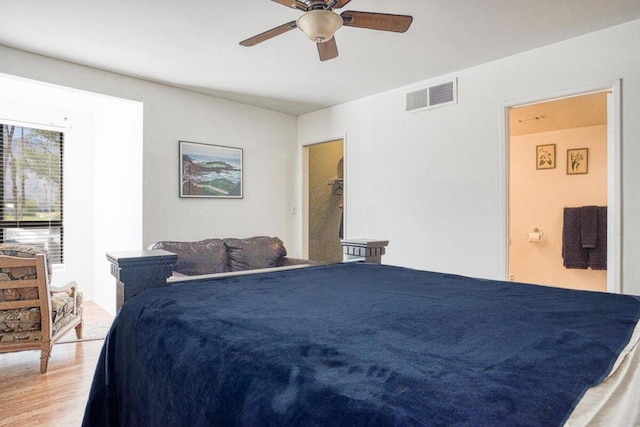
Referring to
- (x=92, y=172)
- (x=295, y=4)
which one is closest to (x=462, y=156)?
(x=295, y=4)

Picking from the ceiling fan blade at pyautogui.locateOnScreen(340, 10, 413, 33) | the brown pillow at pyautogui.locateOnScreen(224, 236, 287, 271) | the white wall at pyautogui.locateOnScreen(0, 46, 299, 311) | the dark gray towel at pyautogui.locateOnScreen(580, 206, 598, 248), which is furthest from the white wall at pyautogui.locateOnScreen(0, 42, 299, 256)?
the dark gray towel at pyautogui.locateOnScreen(580, 206, 598, 248)

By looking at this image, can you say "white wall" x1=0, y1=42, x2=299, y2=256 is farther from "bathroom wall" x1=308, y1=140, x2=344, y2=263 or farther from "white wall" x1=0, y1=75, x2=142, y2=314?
"bathroom wall" x1=308, y1=140, x2=344, y2=263

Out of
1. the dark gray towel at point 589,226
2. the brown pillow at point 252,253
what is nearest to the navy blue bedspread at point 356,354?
the brown pillow at point 252,253

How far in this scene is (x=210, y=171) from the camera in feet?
14.9

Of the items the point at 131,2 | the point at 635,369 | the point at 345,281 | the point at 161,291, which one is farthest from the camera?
the point at 131,2

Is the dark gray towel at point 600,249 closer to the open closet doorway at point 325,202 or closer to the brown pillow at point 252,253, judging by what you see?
the open closet doorway at point 325,202

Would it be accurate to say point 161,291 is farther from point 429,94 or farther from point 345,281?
point 429,94

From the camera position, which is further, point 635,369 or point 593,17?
point 593,17

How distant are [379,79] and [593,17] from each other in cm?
181

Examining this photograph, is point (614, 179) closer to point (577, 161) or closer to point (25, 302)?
point (577, 161)

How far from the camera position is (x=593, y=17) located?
2662mm

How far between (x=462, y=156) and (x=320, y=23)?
7.28 feet

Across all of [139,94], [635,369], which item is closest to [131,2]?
[139,94]

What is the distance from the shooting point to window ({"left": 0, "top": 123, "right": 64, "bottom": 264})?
473 cm
